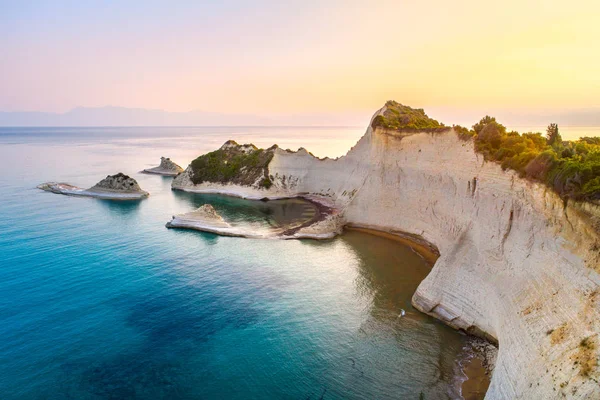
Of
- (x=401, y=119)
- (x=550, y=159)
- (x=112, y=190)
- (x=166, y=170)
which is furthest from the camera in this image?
(x=166, y=170)

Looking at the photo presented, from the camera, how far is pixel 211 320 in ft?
68.0

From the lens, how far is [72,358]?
55.6 ft

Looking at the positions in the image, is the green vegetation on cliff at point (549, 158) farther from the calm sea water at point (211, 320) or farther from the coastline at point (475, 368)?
the calm sea water at point (211, 320)

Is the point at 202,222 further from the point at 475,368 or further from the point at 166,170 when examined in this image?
the point at 166,170

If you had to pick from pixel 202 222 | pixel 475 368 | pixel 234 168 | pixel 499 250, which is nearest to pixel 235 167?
pixel 234 168

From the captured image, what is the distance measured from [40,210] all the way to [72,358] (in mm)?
36206

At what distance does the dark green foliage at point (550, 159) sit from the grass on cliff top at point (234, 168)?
38.3 m

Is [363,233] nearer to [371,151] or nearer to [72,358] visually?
[371,151]

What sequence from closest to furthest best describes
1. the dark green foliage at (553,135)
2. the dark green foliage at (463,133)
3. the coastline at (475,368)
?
the coastline at (475,368)
the dark green foliage at (553,135)
the dark green foliage at (463,133)

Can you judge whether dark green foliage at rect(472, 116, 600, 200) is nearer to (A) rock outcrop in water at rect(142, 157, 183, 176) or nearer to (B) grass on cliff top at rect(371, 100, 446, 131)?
(B) grass on cliff top at rect(371, 100, 446, 131)

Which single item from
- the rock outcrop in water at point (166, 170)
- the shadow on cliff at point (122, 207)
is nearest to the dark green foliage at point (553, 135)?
the shadow on cliff at point (122, 207)

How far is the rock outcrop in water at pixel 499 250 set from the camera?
1148 cm

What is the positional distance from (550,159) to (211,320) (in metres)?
19.5

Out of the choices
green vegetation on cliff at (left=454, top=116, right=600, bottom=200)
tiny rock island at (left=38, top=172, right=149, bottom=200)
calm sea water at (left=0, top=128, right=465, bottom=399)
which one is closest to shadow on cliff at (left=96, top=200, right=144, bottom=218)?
tiny rock island at (left=38, top=172, right=149, bottom=200)
